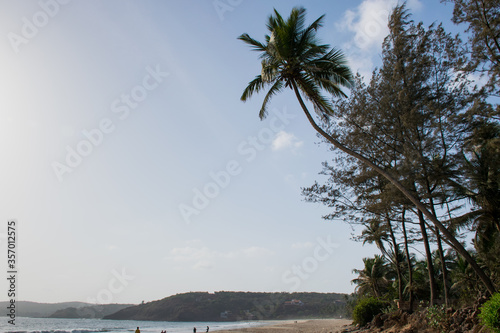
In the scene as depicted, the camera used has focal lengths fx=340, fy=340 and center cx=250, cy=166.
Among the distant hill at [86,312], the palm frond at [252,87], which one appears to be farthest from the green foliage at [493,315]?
the distant hill at [86,312]

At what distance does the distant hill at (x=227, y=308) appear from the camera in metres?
126

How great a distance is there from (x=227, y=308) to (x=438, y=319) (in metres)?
132

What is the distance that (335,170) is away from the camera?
17438mm

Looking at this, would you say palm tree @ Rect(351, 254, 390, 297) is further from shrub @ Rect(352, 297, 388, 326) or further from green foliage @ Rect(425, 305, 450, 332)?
green foliage @ Rect(425, 305, 450, 332)

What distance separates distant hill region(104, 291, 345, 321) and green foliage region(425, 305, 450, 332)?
116 meters

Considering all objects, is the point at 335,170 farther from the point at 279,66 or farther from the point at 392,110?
the point at 279,66

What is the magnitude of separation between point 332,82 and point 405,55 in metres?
3.70

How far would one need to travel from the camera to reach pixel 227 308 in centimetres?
13262

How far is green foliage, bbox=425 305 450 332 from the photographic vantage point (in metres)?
11.2

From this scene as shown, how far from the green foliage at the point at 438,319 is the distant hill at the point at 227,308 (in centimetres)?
11625

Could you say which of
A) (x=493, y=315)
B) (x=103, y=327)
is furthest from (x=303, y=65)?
(x=103, y=327)

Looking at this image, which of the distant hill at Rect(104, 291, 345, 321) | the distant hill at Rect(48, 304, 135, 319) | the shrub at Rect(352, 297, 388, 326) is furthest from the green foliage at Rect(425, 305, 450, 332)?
the distant hill at Rect(48, 304, 135, 319)

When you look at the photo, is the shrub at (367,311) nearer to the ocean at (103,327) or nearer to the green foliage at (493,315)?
the green foliage at (493,315)

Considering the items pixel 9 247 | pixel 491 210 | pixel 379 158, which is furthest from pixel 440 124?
pixel 9 247
